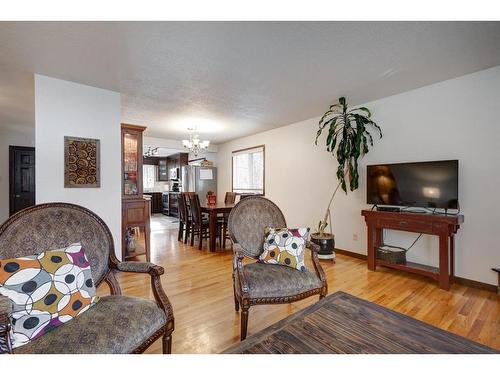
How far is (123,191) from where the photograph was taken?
12.2ft

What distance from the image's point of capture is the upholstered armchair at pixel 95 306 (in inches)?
41.8

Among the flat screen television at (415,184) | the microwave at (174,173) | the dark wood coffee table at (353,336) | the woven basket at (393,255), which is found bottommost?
the woven basket at (393,255)

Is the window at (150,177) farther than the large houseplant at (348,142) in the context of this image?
Yes

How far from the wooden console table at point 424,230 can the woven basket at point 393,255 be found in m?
0.05

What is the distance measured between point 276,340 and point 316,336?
0.19 metres

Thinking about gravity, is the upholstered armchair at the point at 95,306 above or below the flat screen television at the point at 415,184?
below

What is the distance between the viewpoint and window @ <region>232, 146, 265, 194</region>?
5.96 metres

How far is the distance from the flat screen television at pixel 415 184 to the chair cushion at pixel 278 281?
1.97 metres

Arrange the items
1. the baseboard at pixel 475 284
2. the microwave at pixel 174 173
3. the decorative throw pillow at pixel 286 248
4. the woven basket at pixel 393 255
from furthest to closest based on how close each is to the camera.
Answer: the microwave at pixel 174 173
the woven basket at pixel 393 255
the baseboard at pixel 475 284
the decorative throw pillow at pixel 286 248

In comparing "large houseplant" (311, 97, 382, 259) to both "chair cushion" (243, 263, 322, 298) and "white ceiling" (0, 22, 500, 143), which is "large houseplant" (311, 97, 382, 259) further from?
"chair cushion" (243, 263, 322, 298)

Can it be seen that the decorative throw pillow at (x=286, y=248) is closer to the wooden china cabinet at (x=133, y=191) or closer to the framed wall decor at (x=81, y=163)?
the wooden china cabinet at (x=133, y=191)

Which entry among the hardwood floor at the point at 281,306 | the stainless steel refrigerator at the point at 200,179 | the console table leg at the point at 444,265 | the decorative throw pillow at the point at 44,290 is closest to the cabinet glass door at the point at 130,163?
the hardwood floor at the point at 281,306

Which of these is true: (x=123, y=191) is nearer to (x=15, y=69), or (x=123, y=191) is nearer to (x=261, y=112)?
(x=15, y=69)

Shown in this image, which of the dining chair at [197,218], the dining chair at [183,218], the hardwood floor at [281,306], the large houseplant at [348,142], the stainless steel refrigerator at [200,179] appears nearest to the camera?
the hardwood floor at [281,306]
